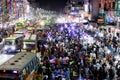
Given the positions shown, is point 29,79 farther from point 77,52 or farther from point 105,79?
point 77,52

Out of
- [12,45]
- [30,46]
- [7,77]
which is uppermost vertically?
[7,77]

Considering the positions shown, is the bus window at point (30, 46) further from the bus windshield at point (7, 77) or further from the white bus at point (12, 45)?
the bus windshield at point (7, 77)

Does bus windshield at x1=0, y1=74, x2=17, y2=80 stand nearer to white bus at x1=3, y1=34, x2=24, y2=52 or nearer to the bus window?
the bus window

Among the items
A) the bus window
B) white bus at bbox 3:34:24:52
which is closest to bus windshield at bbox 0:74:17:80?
the bus window

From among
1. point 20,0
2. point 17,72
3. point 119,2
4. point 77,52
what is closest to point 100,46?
point 77,52

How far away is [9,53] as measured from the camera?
111ft

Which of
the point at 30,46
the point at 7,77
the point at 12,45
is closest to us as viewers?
the point at 7,77

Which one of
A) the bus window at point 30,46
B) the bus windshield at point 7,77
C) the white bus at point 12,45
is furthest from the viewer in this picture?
the white bus at point 12,45

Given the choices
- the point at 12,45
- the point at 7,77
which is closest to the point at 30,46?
the point at 12,45

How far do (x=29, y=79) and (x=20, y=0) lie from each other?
117106 millimetres

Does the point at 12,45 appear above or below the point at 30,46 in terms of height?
below

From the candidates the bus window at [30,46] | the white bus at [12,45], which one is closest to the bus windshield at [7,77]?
the bus window at [30,46]

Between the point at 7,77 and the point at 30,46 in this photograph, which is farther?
the point at 30,46

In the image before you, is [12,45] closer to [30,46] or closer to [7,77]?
[30,46]
